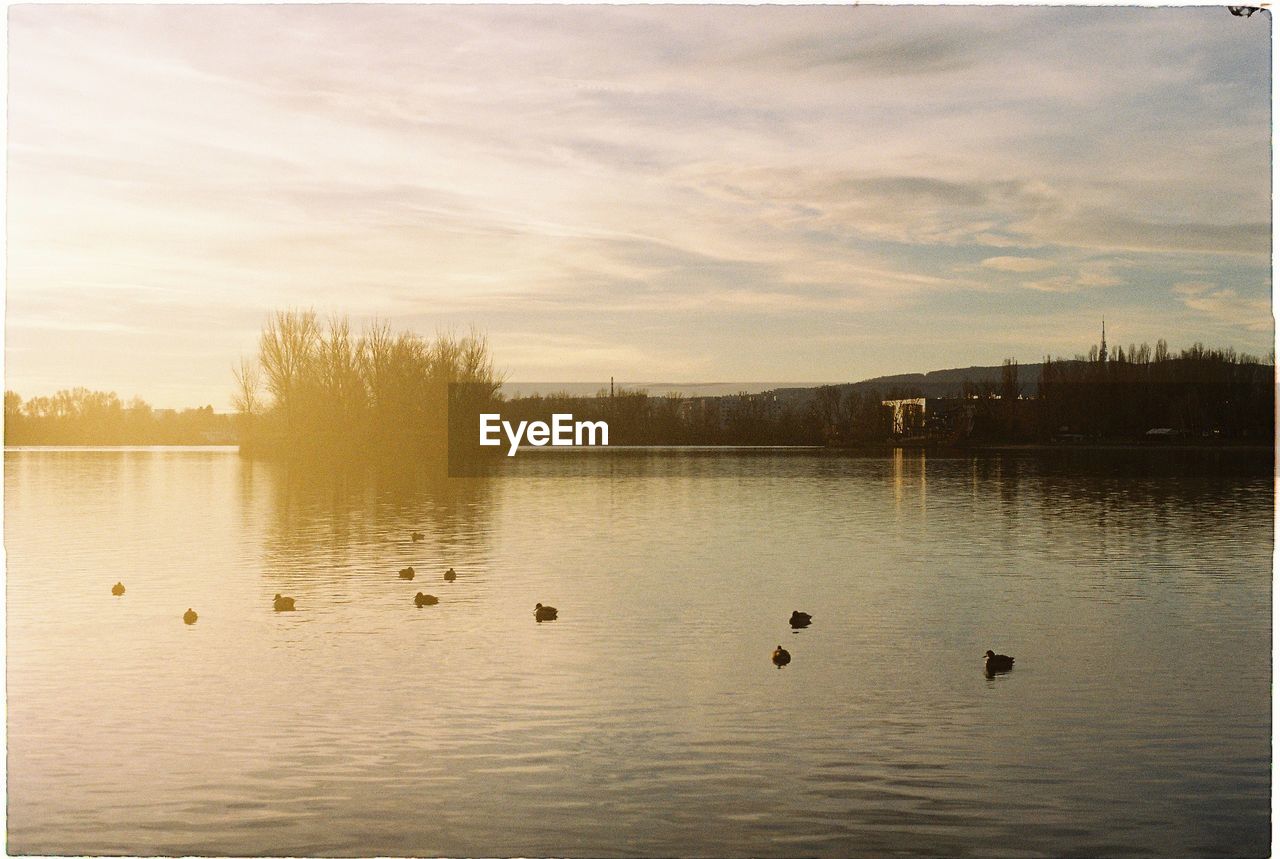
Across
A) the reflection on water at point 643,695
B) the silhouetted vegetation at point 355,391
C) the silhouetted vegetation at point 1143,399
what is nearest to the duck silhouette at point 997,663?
the reflection on water at point 643,695

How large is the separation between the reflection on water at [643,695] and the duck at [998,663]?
10.4 inches

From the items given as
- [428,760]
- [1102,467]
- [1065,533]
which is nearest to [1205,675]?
[428,760]

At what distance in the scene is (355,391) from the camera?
7469 centimetres

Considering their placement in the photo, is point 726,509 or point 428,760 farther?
point 726,509

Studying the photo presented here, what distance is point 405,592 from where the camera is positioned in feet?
81.3

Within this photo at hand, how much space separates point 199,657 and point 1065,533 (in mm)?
24748

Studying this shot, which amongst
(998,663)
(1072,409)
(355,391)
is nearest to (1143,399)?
(1072,409)

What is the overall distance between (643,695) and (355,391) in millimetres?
61422

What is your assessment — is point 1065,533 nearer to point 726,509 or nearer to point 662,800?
point 726,509

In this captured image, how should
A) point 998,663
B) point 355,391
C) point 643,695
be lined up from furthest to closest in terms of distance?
point 355,391 < point 998,663 < point 643,695

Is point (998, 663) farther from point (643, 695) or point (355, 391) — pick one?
point (355, 391)

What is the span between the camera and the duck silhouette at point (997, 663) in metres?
17.1

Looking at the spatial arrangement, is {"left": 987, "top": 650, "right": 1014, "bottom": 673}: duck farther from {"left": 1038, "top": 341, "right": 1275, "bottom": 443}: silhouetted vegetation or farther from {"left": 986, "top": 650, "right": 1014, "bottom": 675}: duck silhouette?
{"left": 1038, "top": 341, "right": 1275, "bottom": 443}: silhouetted vegetation

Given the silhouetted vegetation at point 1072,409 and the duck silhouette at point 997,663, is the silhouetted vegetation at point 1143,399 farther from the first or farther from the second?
the duck silhouette at point 997,663
